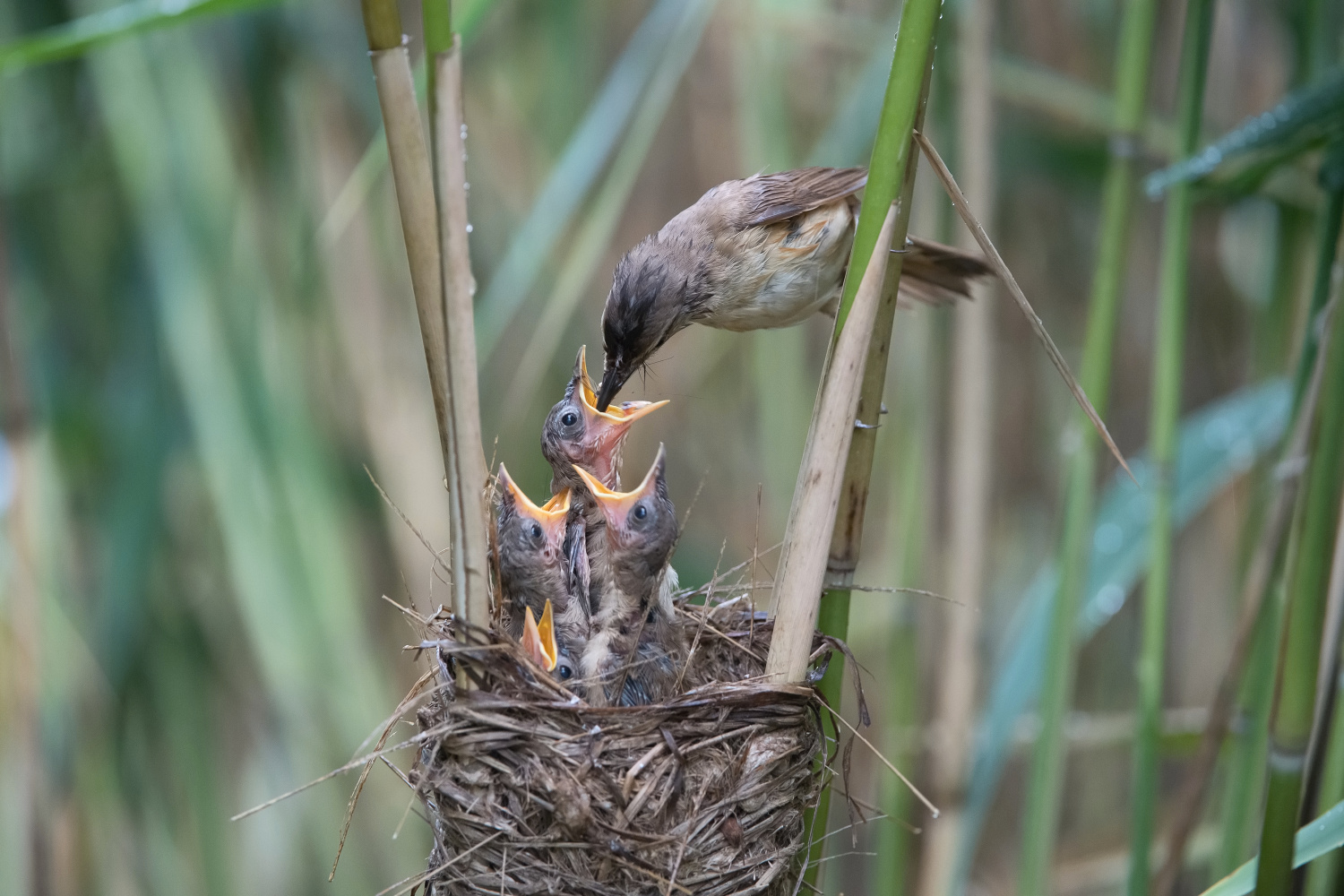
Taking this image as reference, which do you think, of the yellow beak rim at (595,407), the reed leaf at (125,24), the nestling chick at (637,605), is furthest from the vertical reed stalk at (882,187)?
the yellow beak rim at (595,407)

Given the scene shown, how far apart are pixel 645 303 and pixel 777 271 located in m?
0.22

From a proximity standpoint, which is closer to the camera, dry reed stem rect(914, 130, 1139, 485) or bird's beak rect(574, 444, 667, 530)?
dry reed stem rect(914, 130, 1139, 485)

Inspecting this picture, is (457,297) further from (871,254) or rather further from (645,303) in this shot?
(645,303)

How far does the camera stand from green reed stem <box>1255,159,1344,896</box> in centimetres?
91

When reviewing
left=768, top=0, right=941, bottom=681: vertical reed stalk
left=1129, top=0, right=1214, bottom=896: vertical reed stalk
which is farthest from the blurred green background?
left=768, top=0, right=941, bottom=681: vertical reed stalk

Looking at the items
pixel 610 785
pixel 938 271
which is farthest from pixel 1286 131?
pixel 610 785

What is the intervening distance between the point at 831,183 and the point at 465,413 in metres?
0.98

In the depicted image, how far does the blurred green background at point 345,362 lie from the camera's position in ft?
5.62

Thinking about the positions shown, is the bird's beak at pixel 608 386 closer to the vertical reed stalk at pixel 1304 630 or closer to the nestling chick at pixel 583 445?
the nestling chick at pixel 583 445

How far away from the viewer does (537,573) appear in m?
1.51

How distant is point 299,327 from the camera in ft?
6.77

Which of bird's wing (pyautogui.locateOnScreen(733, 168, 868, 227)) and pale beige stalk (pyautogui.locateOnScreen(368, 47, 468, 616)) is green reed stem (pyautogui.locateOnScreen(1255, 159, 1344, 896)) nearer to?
pale beige stalk (pyautogui.locateOnScreen(368, 47, 468, 616))

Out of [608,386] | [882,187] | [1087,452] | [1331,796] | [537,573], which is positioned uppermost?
[882,187]

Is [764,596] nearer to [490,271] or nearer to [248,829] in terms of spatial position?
[490,271]
